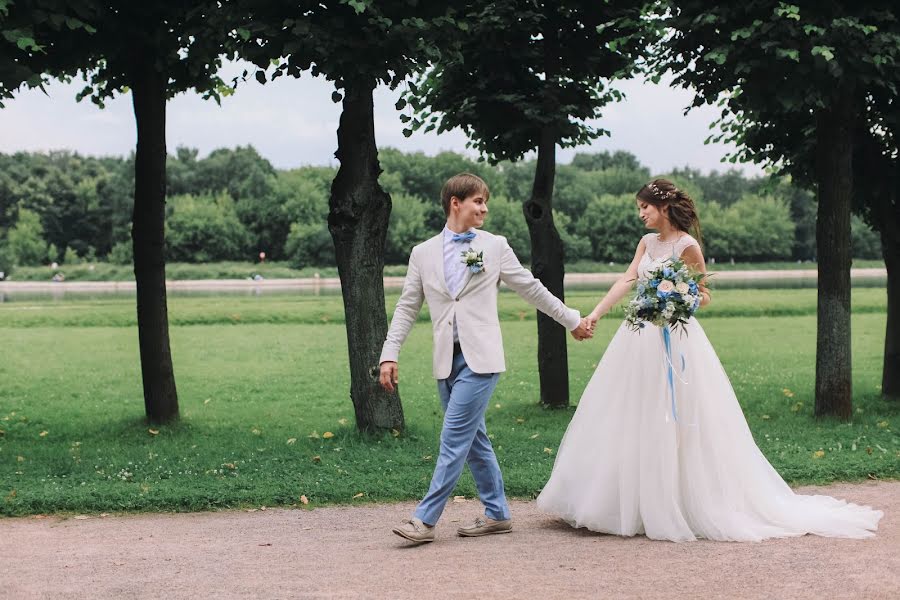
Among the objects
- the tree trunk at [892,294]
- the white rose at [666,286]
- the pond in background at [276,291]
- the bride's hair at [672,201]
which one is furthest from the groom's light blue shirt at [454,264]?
the pond in background at [276,291]

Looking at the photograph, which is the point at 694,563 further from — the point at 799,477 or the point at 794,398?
the point at 794,398

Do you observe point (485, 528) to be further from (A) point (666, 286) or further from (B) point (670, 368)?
(A) point (666, 286)

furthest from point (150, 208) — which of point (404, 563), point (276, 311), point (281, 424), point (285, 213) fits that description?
point (285, 213)

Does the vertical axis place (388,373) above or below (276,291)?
above

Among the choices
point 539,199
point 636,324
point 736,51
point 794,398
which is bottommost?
point 794,398

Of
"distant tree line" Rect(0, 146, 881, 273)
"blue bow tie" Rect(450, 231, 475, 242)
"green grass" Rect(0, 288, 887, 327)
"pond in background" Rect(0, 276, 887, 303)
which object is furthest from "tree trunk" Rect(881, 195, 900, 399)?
"distant tree line" Rect(0, 146, 881, 273)

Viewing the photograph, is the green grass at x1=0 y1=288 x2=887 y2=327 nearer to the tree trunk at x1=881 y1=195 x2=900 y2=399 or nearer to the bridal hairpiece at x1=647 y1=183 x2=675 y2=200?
the tree trunk at x1=881 y1=195 x2=900 y2=399

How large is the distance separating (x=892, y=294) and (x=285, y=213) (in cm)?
6361

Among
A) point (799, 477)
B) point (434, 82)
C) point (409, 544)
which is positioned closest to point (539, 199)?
point (434, 82)

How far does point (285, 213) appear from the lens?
243 ft

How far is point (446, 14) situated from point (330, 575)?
5468 millimetres

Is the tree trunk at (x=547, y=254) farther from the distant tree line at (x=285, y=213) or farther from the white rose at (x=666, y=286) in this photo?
the distant tree line at (x=285, y=213)

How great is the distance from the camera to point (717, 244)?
78.7 meters

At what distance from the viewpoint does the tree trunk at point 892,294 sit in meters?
13.1
